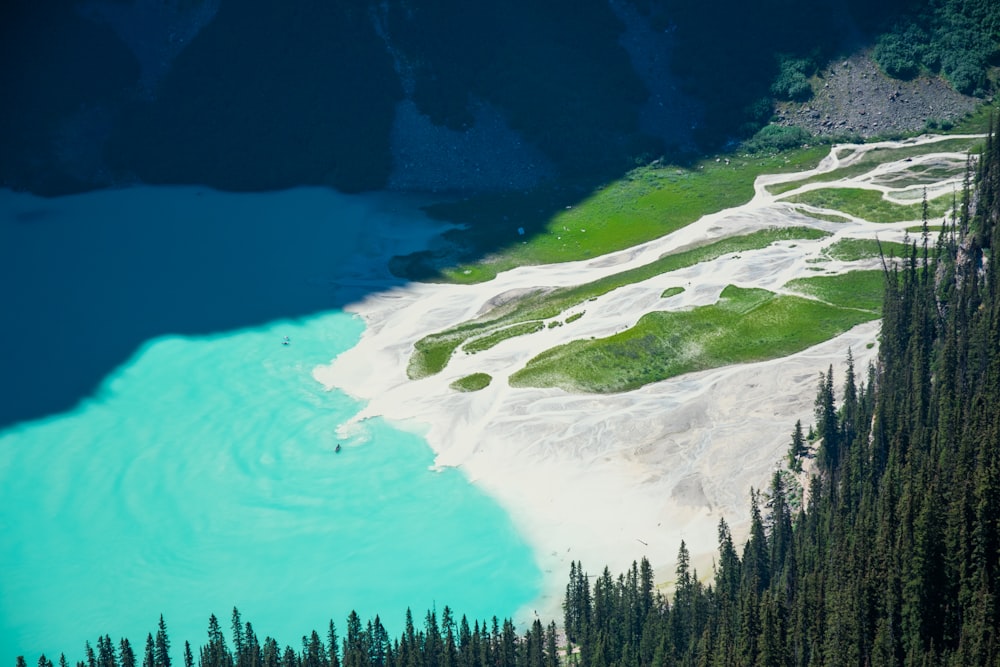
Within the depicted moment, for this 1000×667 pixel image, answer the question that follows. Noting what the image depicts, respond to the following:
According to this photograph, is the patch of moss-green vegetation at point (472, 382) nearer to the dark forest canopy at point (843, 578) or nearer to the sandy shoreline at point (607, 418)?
the sandy shoreline at point (607, 418)

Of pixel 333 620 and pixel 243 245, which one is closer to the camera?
pixel 333 620

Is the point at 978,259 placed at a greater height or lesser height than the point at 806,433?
greater

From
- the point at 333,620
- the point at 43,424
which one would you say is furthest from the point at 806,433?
the point at 43,424

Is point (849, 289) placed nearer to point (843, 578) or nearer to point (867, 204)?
point (867, 204)

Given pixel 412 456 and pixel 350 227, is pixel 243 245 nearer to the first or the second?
pixel 350 227

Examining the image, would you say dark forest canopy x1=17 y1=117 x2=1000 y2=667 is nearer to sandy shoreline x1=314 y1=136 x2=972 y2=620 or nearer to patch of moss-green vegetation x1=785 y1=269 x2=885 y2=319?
sandy shoreline x1=314 y1=136 x2=972 y2=620

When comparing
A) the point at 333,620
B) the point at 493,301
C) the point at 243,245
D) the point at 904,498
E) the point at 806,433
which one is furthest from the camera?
the point at 243,245

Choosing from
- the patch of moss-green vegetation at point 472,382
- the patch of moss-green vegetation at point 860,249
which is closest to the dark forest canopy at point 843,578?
the patch of moss-green vegetation at point 860,249
